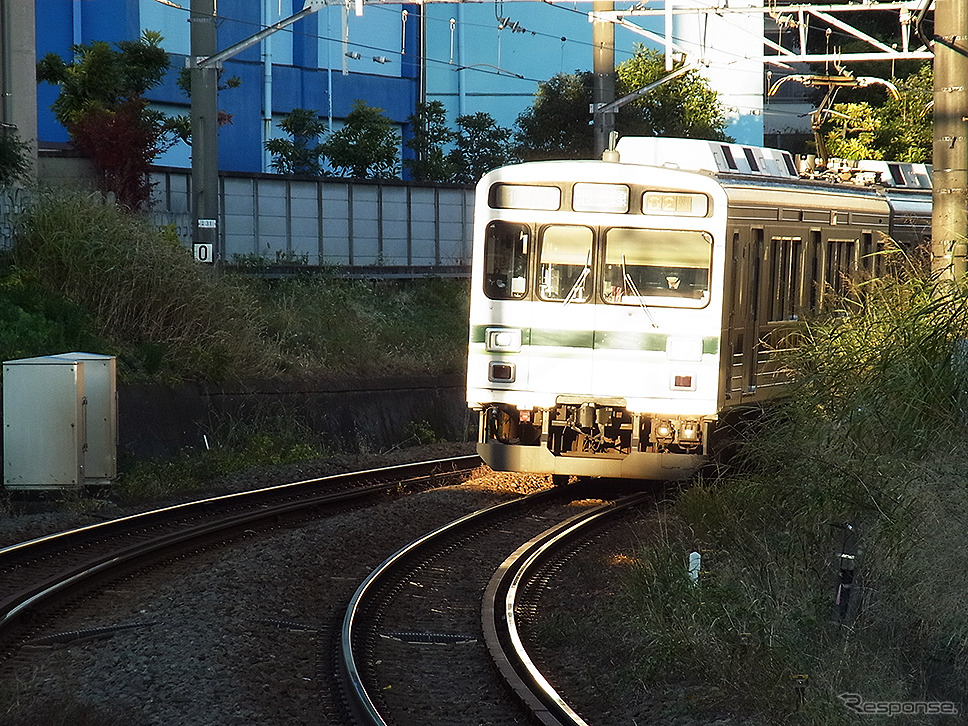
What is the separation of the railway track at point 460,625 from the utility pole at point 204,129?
8.40m

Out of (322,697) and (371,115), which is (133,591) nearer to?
(322,697)

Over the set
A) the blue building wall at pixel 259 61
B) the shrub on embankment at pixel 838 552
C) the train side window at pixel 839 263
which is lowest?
the shrub on embankment at pixel 838 552

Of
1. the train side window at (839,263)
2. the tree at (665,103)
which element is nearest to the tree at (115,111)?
the train side window at (839,263)

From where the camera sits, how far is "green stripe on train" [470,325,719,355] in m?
12.7

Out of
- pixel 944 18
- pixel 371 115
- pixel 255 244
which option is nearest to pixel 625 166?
pixel 944 18

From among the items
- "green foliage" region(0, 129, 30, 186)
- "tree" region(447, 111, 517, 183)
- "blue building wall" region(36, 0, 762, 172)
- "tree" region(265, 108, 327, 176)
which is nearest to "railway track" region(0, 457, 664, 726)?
"green foliage" region(0, 129, 30, 186)

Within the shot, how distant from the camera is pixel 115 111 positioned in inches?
984

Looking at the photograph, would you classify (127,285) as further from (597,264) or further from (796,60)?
(796,60)

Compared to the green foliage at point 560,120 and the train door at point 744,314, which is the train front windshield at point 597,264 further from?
the green foliage at point 560,120

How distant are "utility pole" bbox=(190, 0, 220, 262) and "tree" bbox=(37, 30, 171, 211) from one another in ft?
8.22

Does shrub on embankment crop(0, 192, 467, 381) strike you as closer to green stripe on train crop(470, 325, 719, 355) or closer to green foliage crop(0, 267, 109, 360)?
green foliage crop(0, 267, 109, 360)

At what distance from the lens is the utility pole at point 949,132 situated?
1150cm

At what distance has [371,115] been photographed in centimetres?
3816

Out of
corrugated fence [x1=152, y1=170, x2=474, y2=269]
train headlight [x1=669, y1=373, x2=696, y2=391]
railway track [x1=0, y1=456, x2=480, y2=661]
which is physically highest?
corrugated fence [x1=152, y1=170, x2=474, y2=269]
